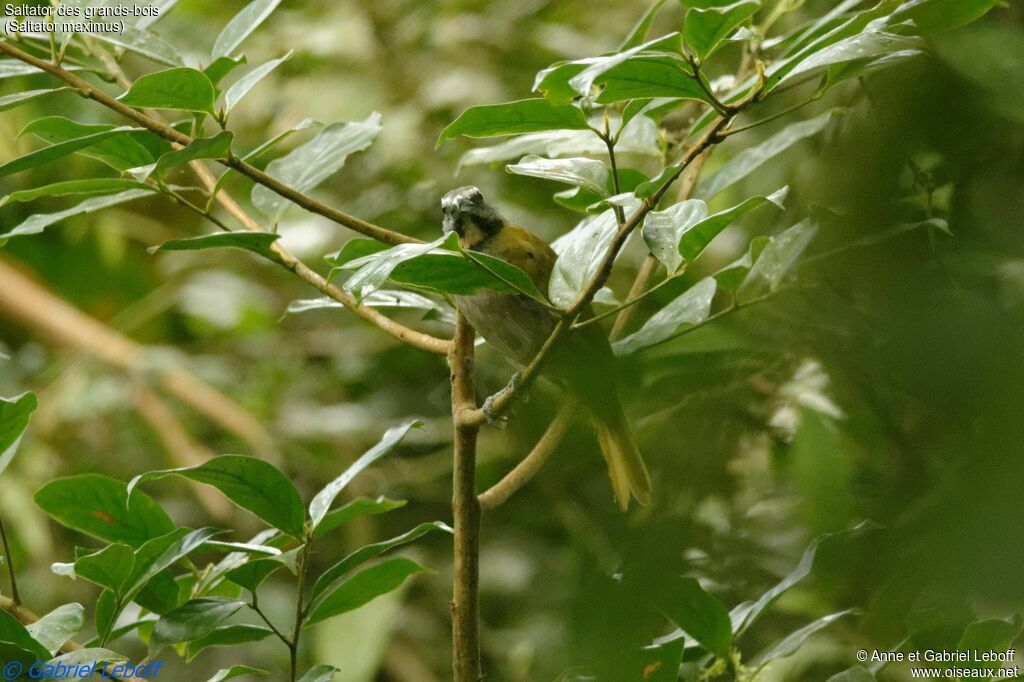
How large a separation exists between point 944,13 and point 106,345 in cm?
411

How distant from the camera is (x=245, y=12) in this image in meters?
1.54

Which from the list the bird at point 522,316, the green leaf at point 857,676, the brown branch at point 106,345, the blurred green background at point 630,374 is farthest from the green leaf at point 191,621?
the brown branch at point 106,345

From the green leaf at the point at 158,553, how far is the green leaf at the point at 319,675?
0.76 ft

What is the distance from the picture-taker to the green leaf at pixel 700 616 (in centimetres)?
98

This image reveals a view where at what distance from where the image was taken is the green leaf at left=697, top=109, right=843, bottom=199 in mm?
1496

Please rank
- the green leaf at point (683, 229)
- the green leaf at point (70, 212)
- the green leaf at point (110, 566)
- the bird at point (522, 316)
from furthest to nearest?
the bird at point (522, 316), the green leaf at point (70, 212), the green leaf at point (110, 566), the green leaf at point (683, 229)

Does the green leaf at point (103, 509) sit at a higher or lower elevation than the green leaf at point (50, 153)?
lower

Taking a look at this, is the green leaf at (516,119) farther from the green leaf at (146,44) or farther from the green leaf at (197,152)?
the green leaf at (146,44)

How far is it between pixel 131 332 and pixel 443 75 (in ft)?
6.90

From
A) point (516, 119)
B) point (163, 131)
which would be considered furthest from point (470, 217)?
point (516, 119)

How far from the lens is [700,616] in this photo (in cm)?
123

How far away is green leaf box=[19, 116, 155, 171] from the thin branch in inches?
26.8

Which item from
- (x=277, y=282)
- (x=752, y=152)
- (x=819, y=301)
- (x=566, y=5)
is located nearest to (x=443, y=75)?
(x=566, y=5)

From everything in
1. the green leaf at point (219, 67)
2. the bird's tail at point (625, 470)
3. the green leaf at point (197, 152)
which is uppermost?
the green leaf at point (219, 67)
